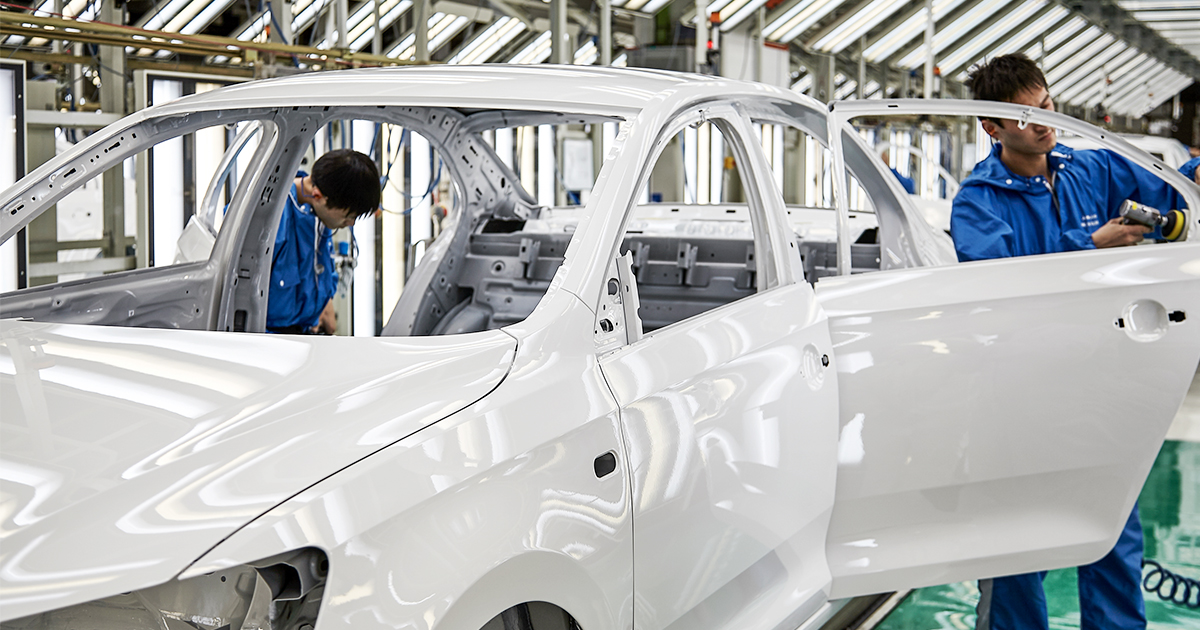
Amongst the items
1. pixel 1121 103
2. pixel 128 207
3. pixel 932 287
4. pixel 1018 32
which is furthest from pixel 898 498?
pixel 1121 103

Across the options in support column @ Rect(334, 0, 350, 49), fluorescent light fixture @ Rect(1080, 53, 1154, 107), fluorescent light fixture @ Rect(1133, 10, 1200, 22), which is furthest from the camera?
fluorescent light fixture @ Rect(1080, 53, 1154, 107)

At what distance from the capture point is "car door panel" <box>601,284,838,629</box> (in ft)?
6.07

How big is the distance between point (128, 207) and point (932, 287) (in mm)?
4514

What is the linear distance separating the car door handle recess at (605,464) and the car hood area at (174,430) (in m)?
0.21

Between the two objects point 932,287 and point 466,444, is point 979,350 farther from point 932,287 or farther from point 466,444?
point 466,444

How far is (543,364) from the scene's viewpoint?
172 centimetres

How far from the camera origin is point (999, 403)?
2588 mm

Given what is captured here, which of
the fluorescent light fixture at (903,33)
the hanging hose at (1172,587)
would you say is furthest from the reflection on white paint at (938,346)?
the fluorescent light fixture at (903,33)

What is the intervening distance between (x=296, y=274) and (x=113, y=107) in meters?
2.62

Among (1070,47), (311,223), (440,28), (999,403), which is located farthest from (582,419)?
(1070,47)

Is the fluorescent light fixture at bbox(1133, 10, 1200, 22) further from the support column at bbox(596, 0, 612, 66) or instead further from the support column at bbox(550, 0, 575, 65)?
the support column at bbox(550, 0, 575, 65)

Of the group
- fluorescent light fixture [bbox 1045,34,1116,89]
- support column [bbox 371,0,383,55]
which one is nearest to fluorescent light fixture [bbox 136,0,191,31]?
support column [bbox 371,0,383,55]

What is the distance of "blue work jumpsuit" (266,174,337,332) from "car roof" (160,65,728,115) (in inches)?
35.9

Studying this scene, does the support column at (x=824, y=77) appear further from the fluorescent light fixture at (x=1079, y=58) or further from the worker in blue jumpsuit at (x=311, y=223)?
the worker in blue jumpsuit at (x=311, y=223)
